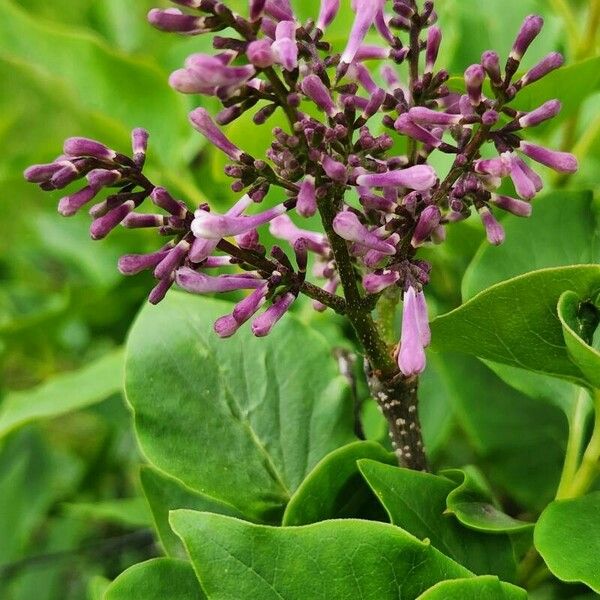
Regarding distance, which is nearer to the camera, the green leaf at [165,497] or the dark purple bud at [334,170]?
the dark purple bud at [334,170]

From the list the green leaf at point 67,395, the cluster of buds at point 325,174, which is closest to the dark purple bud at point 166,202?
the cluster of buds at point 325,174

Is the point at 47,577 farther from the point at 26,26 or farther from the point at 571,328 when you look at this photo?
the point at 571,328

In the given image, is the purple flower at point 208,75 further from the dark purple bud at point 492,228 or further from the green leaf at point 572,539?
the green leaf at point 572,539

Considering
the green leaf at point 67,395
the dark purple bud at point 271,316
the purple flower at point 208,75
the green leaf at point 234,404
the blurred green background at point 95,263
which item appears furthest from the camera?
the blurred green background at point 95,263

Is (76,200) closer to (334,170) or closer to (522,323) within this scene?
(334,170)

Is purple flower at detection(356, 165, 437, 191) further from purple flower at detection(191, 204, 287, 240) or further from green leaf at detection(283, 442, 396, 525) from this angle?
green leaf at detection(283, 442, 396, 525)

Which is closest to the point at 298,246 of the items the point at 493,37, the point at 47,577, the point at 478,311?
the point at 478,311
